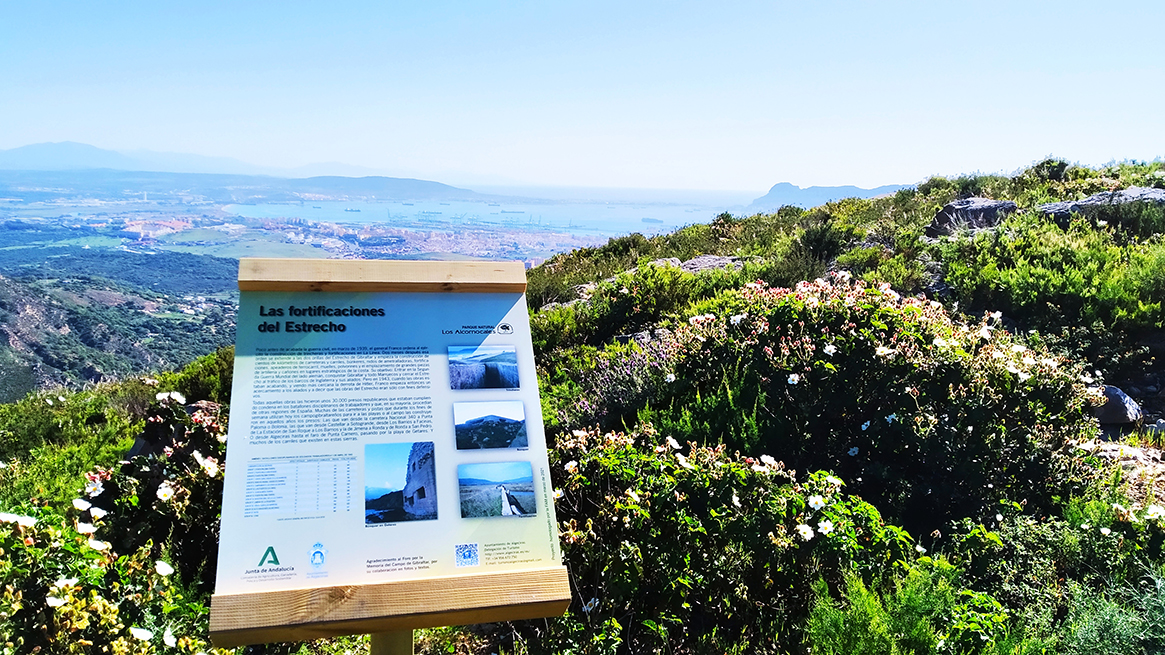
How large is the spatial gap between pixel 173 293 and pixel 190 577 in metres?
48.5

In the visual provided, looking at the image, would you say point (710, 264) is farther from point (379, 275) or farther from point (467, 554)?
point (467, 554)

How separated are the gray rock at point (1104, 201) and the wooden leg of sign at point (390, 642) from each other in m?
10.7

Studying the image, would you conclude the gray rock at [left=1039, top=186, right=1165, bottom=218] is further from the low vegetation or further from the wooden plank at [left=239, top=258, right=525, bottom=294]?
the wooden plank at [left=239, top=258, right=525, bottom=294]

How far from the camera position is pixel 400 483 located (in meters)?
2.10

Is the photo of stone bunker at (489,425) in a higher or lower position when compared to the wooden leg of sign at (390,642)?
higher

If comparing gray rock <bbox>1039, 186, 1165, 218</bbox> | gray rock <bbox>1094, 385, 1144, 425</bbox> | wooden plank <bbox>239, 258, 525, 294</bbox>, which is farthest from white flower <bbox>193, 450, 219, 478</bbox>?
gray rock <bbox>1039, 186, 1165, 218</bbox>

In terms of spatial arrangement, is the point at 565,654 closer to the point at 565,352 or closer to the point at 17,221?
the point at 565,352

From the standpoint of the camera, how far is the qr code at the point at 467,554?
81.0 inches

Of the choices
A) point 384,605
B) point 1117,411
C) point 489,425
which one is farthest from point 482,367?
point 1117,411

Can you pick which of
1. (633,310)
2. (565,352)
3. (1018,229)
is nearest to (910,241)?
(1018,229)

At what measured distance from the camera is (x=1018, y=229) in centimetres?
883

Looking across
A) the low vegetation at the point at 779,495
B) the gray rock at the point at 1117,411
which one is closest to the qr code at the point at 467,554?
the low vegetation at the point at 779,495

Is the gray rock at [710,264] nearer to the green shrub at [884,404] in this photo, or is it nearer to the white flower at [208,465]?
the green shrub at [884,404]

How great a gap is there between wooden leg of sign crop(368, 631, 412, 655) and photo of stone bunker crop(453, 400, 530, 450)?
593 mm
